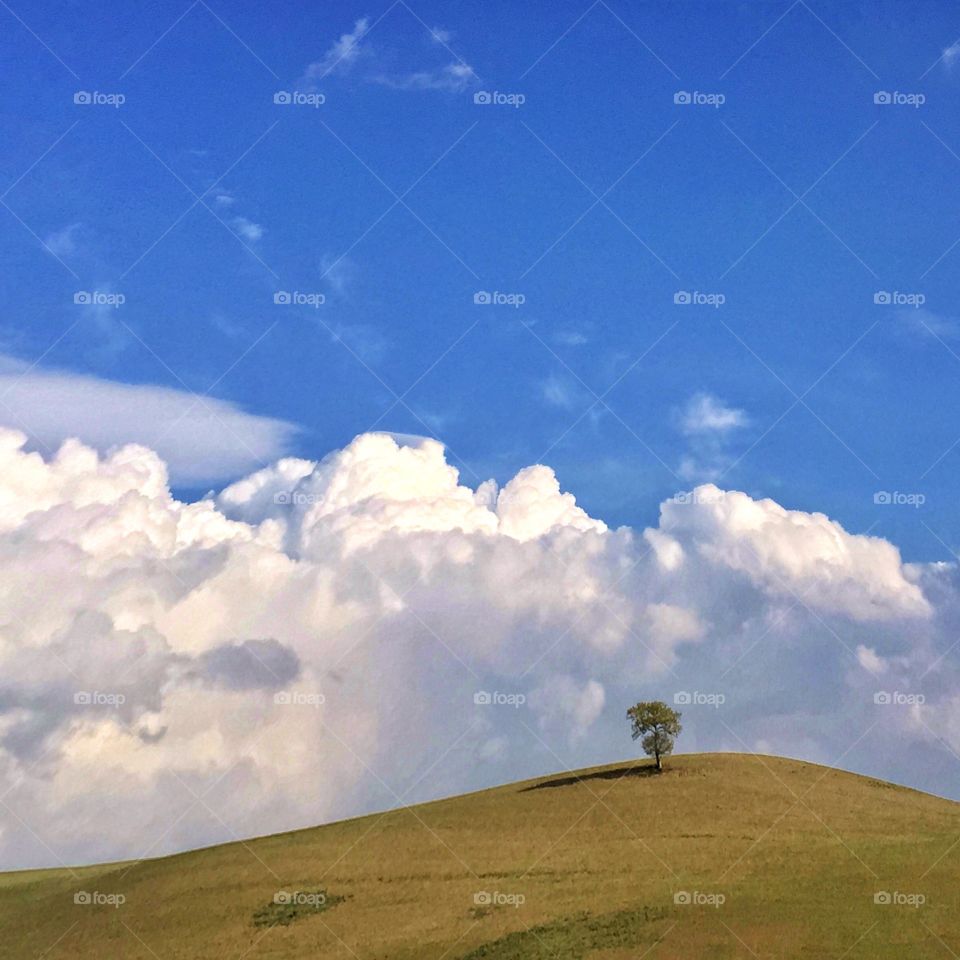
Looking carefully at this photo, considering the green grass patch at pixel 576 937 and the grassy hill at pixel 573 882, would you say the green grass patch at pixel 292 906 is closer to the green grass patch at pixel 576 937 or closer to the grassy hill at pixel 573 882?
the grassy hill at pixel 573 882

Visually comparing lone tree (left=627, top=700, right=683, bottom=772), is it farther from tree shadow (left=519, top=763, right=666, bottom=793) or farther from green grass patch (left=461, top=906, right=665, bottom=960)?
green grass patch (left=461, top=906, right=665, bottom=960)

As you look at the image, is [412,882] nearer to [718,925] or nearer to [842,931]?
[718,925]

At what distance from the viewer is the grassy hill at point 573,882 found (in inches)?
2207

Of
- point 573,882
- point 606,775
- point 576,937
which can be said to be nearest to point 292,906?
point 573,882

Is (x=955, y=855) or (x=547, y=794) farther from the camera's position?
(x=547, y=794)

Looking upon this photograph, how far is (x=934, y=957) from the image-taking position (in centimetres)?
5088

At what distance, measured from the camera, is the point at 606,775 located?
3851 inches

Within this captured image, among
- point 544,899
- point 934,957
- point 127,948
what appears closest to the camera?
point 934,957

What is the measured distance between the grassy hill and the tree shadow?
1.44 ft

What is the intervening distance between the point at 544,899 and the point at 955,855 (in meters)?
27.3

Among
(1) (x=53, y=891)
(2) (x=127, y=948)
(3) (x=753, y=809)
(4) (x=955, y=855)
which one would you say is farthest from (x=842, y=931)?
(1) (x=53, y=891)

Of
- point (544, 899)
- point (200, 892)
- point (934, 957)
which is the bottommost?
point (934, 957)

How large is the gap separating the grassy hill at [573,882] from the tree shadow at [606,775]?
44cm

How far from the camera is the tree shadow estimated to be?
3789 inches
